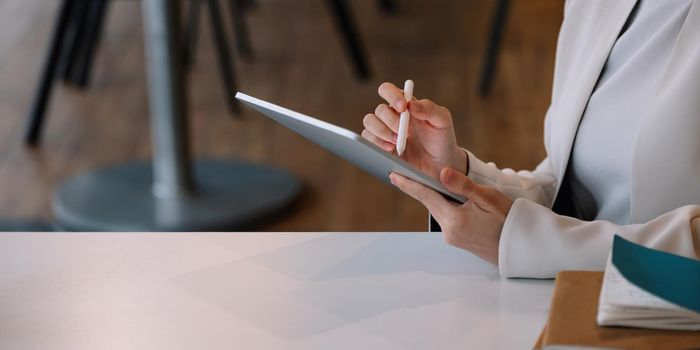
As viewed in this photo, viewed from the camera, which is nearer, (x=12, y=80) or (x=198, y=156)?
(x=198, y=156)

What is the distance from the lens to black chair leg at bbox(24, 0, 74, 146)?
3.37m

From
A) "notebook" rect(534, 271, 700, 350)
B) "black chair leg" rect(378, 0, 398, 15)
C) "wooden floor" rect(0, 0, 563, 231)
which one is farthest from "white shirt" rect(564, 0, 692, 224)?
"black chair leg" rect(378, 0, 398, 15)

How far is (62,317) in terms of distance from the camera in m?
1.02

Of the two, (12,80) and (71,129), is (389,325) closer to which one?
(71,129)

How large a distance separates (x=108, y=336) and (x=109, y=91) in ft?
9.87

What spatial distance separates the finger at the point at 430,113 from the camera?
4.03 feet

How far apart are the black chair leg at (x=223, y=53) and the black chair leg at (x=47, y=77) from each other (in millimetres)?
413

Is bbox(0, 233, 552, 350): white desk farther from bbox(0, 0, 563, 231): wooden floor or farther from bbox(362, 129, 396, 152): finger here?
bbox(0, 0, 563, 231): wooden floor

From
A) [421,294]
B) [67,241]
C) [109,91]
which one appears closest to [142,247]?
[67,241]

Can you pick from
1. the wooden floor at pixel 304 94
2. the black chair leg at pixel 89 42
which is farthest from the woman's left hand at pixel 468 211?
the black chair leg at pixel 89 42

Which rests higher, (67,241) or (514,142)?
(67,241)

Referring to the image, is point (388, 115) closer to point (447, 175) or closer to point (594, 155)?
point (447, 175)

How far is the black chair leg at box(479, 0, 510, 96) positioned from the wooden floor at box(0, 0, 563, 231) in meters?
0.05

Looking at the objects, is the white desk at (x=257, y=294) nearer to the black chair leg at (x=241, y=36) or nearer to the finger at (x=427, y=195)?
the finger at (x=427, y=195)
